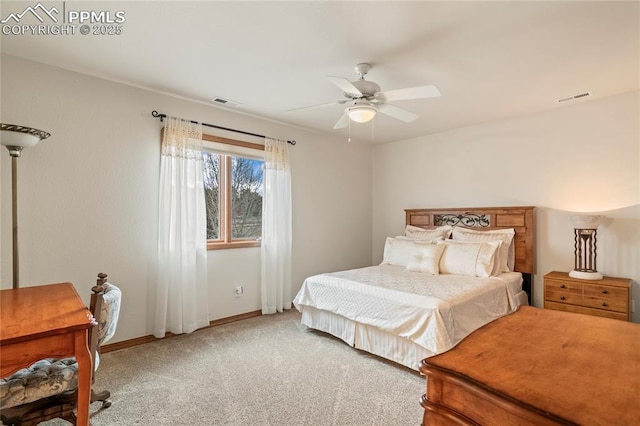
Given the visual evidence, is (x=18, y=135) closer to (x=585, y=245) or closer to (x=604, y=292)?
(x=604, y=292)

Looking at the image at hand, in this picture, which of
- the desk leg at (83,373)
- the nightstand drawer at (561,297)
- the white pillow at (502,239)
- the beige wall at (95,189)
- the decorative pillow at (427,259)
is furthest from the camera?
the white pillow at (502,239)

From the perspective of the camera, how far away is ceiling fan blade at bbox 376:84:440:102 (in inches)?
89.7

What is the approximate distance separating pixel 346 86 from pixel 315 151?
8.10 feet

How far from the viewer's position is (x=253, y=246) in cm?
415

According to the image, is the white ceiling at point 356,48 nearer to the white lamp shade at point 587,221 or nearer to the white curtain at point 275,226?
the white curtain at point 275,226

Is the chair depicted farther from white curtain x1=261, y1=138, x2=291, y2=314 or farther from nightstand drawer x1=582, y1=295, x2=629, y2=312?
nightstand drawer x1=582, y1=295, x2=629, y2=312

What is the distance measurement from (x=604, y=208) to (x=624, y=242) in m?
0.38

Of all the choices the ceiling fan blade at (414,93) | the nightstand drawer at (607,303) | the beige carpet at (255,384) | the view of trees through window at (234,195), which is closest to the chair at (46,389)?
the beige carpet at (255,384)

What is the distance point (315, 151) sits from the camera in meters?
4.83

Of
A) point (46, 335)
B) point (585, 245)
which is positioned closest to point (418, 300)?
point (585, 245)

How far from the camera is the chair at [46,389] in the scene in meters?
1.53

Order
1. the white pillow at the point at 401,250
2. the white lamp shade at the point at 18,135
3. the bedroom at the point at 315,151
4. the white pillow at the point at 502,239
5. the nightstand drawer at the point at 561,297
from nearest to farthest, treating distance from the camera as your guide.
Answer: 1. the white lamp shade at the point at 18,135
2. the bedroom at the point at 315,151
3. the nightstand drawer at the point at 561,297
4. the white pillow at the point at 502,239
5. the white pillow at the point at 401,250

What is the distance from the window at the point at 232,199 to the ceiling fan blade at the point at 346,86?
6.47 ft

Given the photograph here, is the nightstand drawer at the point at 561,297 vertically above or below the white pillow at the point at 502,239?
below
